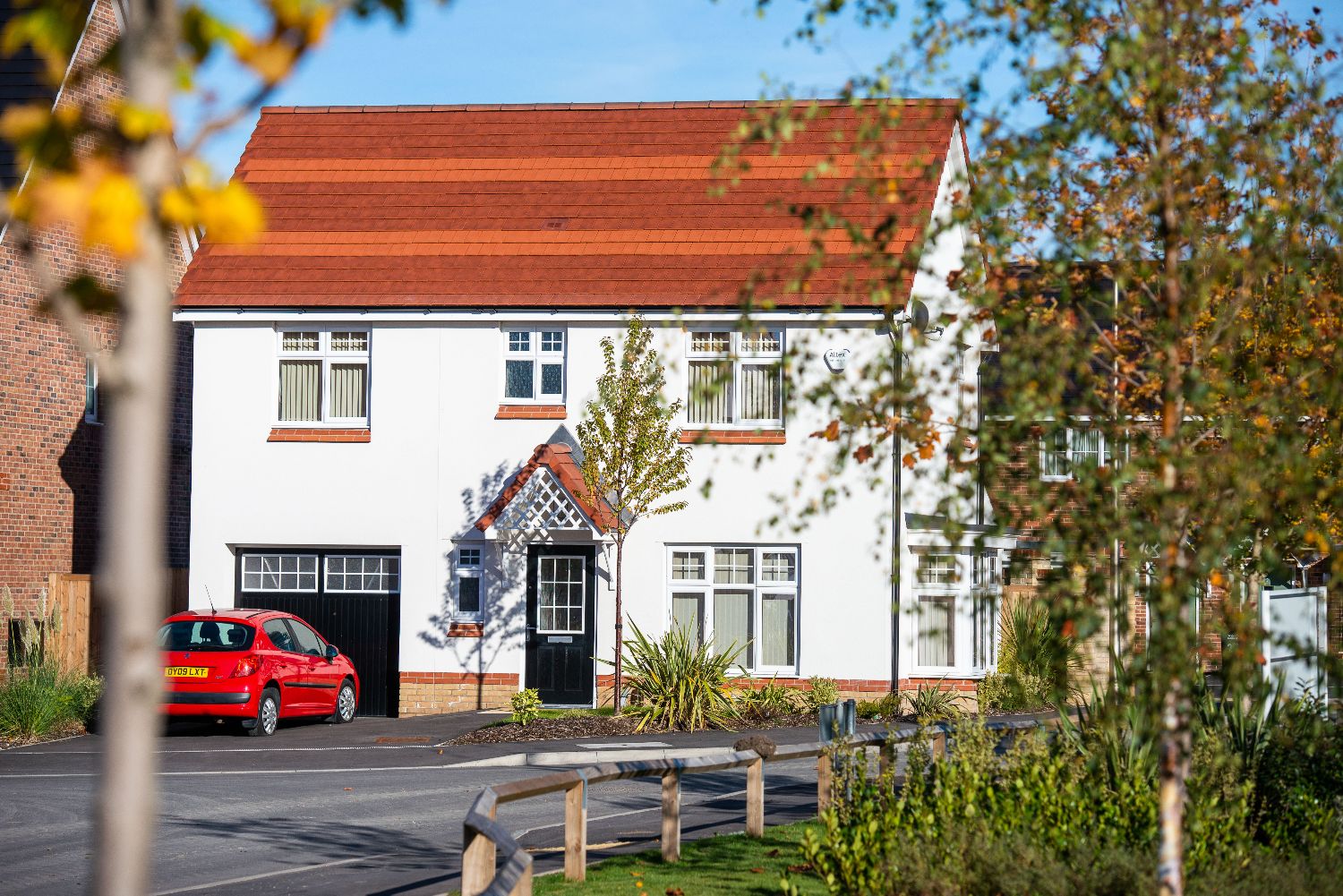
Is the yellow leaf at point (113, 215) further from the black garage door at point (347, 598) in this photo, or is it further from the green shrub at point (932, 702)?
the black garage door at point (347, 598)

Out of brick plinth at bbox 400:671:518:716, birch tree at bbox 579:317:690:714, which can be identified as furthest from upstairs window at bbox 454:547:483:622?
birch tree at bbox 579:317:690:714

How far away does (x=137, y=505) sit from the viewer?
2432 mm

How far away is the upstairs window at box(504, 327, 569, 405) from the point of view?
2469cm

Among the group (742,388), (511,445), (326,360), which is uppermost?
(326,360)

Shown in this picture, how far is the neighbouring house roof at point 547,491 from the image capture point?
22906 millimetres

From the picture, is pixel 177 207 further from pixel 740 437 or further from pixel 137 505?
pixel 740 437

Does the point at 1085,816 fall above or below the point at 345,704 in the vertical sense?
above

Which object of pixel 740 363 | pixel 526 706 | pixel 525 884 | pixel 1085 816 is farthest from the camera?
pixel 740 363

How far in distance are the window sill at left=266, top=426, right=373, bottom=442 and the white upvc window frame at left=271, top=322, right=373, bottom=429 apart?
7cm

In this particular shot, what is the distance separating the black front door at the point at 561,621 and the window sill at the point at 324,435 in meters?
3.28

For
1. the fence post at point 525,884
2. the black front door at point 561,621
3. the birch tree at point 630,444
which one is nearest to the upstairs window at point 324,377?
the black front door at point 561,621

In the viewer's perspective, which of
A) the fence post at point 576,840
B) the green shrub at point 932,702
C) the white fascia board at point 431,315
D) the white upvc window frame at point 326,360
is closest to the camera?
the fence post at point 576,840

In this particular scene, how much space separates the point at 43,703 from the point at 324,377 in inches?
274

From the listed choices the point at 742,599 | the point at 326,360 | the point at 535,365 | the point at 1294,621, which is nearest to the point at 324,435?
the point at 326,360
